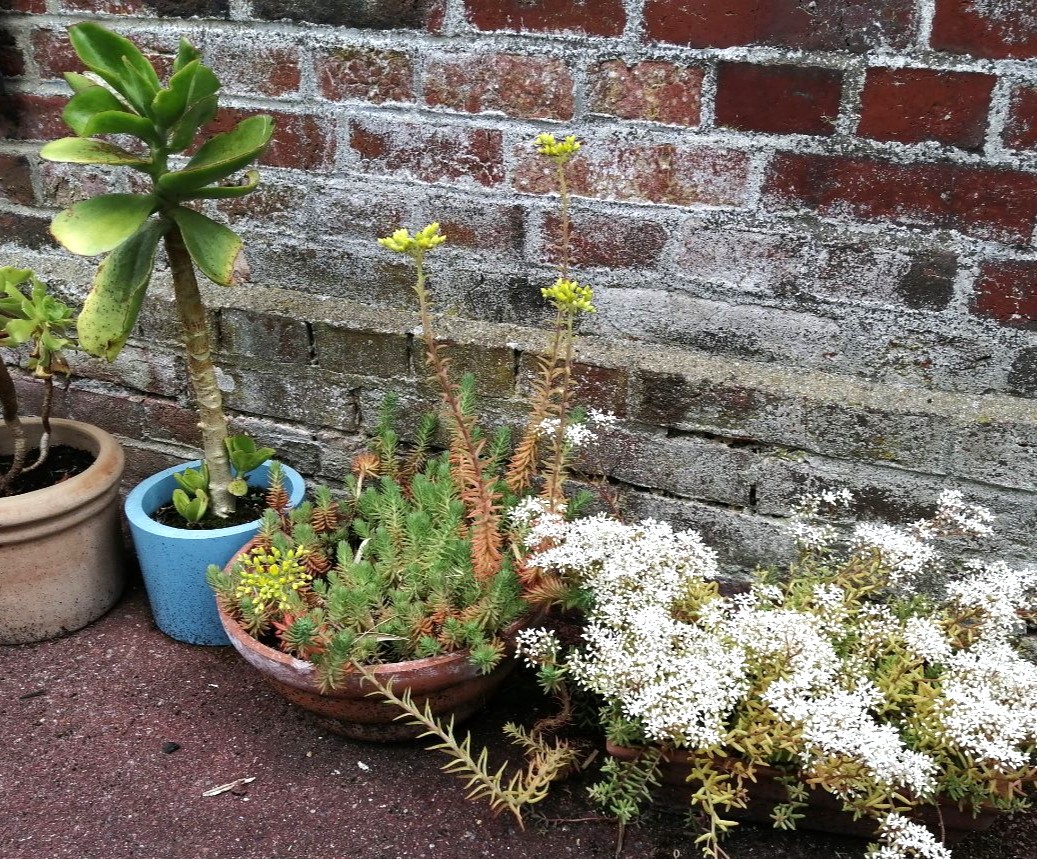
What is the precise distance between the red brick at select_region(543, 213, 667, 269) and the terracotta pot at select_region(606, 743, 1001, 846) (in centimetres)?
89

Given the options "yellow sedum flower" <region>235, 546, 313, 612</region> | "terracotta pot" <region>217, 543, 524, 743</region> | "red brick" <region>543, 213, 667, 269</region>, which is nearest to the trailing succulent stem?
"terracotta pot" <region>217, 543, 524, 743</region>

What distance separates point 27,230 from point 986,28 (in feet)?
6.93

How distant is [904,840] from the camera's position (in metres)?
1.26

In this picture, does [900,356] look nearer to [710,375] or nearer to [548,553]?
[710,375]

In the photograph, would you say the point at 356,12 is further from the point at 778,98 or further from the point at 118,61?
the point at 778,98

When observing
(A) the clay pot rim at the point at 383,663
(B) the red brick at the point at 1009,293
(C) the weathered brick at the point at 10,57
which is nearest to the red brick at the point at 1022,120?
(B) the red brick at the point at 1009,293

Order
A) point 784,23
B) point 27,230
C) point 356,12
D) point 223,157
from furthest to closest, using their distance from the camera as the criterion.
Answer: point 27,230, point 356,12, point 223,157, point 784,23

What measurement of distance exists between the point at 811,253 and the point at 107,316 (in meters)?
1.26

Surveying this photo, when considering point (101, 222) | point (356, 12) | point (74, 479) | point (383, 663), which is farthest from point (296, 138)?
point (383, 663)

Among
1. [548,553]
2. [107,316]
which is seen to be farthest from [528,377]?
[107,316]

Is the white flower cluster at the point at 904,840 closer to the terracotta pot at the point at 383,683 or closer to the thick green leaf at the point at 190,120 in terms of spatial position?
the terracotta pot at the point at 383,683

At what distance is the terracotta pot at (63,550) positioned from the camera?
1840mm

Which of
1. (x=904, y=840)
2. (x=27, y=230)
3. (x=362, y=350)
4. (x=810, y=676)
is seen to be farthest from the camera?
(x=27, y=230)

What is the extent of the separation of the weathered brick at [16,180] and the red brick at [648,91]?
140 cm
